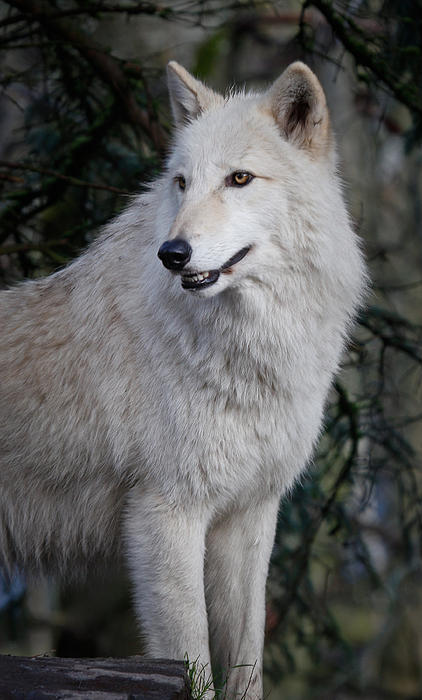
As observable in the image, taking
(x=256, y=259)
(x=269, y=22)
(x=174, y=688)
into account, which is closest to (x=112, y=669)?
(x=174, y=688)

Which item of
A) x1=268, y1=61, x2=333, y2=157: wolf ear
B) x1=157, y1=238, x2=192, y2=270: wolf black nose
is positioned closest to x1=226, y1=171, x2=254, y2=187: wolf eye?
x1=268, y1=61, x2=333, y2=157: wolf ear

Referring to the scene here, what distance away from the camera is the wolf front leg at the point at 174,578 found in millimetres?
3469

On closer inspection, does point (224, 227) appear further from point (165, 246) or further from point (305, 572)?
point (305, 572)

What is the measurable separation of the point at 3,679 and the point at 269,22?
32.9ft

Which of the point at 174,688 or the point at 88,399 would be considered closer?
the point at 174,688

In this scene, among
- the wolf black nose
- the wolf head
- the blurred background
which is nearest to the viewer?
the wolf black nose

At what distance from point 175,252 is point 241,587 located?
6.04ft

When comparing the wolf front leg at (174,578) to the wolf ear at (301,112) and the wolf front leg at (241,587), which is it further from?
the wolf ear at (301,112)

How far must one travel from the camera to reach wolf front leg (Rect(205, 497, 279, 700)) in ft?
12.5

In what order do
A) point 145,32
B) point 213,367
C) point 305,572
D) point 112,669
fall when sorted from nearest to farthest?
point 112,669
point 213,367
point 305,572
point 145,32

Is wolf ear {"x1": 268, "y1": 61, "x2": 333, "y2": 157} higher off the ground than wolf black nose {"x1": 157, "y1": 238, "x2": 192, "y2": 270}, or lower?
higher

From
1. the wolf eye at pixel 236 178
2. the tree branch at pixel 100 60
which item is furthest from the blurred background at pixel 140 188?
the wolf eye at pixel 236 178

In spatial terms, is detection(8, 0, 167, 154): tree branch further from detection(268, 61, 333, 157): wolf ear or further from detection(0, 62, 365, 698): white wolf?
detection(268, 61, 333, 157): wolf ear

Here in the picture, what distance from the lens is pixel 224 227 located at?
10.3 feet
